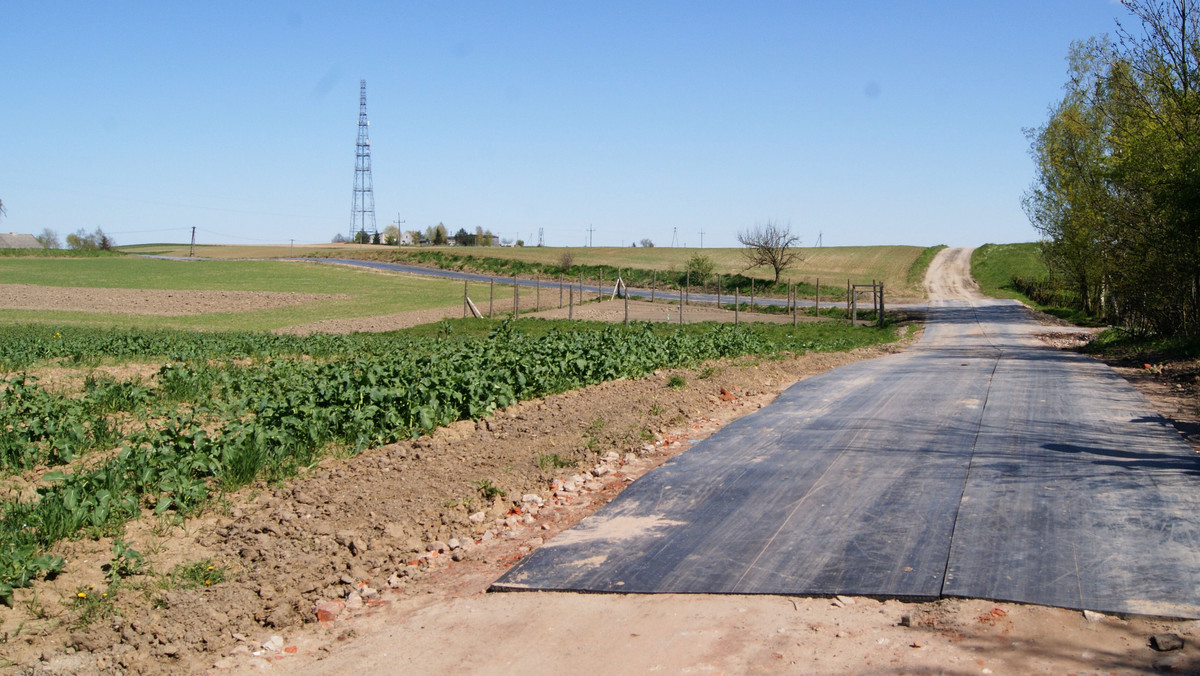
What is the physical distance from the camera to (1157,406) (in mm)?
11406

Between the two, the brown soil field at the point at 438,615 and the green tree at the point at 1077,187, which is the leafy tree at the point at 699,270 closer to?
the green tree at the point at 1077,187

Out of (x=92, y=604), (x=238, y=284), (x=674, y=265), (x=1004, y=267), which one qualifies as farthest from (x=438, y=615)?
(x=1004, y=267)

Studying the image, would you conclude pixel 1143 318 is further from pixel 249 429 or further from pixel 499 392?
pixel 249 429

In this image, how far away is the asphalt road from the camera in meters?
5.02

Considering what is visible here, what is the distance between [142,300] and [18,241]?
294ft

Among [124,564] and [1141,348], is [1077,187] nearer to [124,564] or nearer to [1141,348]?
[1141,348]

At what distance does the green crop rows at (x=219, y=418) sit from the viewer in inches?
249

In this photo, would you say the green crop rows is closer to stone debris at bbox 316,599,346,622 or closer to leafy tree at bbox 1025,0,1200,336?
stone debris at bbox 316,599,346,622

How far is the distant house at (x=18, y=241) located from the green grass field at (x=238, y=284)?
1764 inches

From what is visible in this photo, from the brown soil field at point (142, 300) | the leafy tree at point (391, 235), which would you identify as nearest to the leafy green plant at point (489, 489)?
the brown soil field at point (142, 300)

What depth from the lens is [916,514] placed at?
629 centimetres

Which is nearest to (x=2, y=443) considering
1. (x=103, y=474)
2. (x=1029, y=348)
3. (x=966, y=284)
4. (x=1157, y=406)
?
(x=103, y=474)

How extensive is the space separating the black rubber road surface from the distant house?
13043cm

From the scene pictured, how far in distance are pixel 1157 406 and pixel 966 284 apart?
64.5 m
